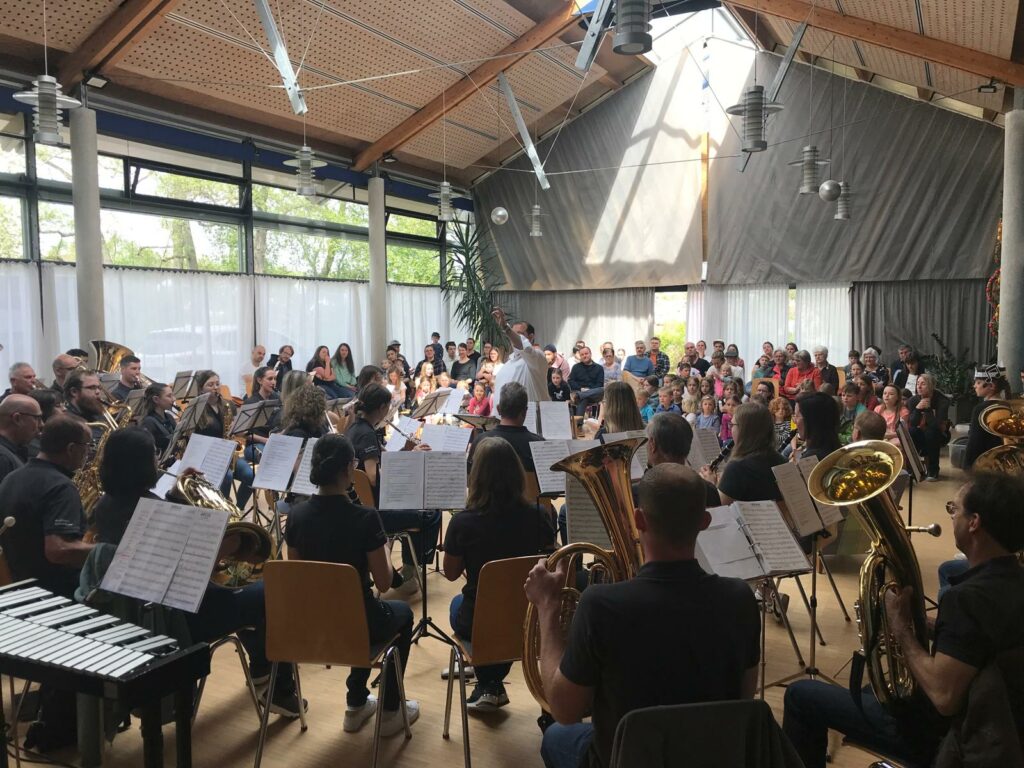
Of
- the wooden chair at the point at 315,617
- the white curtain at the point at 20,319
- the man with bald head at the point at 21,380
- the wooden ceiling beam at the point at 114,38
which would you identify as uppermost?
the wooden ceiling beam at the point at 114,38

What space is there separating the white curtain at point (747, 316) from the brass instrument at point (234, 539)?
11.6 metres

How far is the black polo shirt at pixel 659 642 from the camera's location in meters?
1.67

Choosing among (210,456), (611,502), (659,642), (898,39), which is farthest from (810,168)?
(659,642)

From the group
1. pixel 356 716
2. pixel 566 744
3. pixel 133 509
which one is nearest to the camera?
pixel 566 744

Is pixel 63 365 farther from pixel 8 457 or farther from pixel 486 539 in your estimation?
pixel 486 539

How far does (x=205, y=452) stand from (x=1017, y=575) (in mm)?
3808

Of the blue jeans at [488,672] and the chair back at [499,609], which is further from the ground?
the chair back at [499,609]

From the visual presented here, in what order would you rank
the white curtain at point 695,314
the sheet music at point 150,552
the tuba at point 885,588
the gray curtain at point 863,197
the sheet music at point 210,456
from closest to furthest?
the tuba at point 885,588
the sheet music at point 150,552
the sheet music at point 210,456
the gray curtain at point 863,197
the white curtain at point 695,314

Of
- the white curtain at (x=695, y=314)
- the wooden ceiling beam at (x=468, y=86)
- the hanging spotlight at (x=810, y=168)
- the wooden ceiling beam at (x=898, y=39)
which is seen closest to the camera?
the wooden ceiling beam at (x=898, y=39)

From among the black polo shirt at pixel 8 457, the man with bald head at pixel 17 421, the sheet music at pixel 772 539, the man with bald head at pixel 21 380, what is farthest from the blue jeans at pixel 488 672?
the man with bald head at pixel 21 380

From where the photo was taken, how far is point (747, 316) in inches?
532

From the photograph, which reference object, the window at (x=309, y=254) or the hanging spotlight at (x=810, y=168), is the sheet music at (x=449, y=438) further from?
Result: the window at (x=309, y=254)

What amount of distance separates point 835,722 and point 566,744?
0.88 meters

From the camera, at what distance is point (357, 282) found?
13227 millimetres
